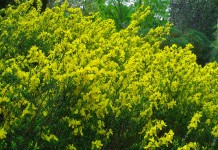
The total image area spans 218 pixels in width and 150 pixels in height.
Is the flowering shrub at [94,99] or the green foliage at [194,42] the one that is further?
the green foliage at [194,42]

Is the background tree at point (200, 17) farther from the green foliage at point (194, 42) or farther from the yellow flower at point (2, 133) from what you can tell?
the yellow flower at point (2, 133)

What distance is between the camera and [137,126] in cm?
366

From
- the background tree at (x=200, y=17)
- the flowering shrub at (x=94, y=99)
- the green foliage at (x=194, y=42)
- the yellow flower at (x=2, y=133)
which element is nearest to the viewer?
the yellow flower at (x=2, y=133)

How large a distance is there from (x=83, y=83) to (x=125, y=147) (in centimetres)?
93

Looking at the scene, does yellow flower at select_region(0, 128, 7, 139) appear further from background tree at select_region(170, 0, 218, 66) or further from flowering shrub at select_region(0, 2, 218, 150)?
background tree at select_region(170, 0, 218, 66)

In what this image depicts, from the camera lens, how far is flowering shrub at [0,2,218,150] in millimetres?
3000

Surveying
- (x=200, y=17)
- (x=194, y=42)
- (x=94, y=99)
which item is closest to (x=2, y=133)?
(x=94, y=99)

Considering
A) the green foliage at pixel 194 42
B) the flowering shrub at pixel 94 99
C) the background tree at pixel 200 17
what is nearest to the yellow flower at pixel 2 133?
the flowering shrub at pixel 94 99

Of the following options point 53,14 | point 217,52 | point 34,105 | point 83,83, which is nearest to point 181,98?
point 83,83

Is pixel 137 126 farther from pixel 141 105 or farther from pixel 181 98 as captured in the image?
pixel 181 98

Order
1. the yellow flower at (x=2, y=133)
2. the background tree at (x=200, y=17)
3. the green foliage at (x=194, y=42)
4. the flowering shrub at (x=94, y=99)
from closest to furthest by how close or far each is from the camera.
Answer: the yellow flower at (x=2, y=133)
the flowering shrub at (x=94, y=99)
the green foliage at (x=194, y=42)
the background tree at (x=200, y=17)

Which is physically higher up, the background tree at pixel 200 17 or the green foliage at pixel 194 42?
the background tree at pixel 200 17

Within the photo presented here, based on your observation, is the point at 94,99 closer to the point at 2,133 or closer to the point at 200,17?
the point at 2,133

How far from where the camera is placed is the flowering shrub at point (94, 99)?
3.00m
